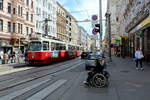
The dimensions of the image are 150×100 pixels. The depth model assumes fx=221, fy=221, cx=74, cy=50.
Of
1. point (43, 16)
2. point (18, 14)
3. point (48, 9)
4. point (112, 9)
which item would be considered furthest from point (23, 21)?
point (112, 9)

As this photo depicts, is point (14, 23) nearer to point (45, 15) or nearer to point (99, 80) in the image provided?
point (45, 15)

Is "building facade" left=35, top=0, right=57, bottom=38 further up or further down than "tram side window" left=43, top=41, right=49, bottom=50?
further up

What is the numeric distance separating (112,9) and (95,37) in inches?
2781

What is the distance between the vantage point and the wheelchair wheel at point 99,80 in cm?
993

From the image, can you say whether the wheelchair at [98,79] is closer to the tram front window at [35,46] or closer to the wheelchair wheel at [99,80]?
the wheelchair wheel at [99,80]

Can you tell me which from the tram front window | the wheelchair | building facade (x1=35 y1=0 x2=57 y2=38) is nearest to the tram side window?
the tram front window

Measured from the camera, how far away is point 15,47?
38.5 metres

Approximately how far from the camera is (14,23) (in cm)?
3859

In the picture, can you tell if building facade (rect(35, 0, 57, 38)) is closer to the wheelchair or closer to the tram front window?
the tram front window

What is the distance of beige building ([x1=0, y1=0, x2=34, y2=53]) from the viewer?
115 feet

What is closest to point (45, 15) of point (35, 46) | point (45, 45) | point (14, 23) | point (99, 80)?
point (14, 23)

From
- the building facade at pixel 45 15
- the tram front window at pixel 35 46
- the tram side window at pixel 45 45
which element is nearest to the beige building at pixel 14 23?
the building facade at pixel 45 15

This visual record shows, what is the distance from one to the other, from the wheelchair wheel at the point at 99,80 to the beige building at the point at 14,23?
24315 mm

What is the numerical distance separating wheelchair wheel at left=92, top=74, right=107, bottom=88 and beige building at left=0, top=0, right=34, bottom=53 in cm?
2432
